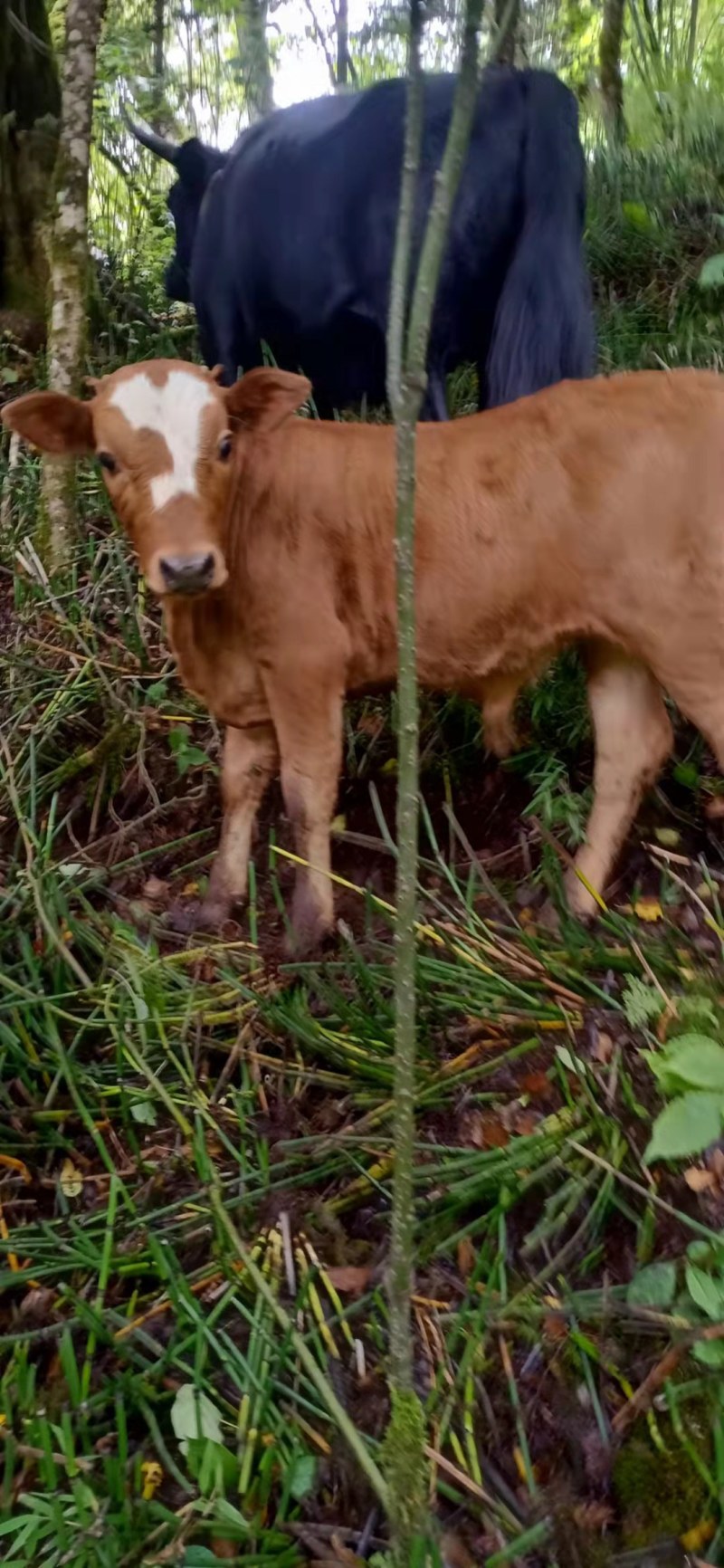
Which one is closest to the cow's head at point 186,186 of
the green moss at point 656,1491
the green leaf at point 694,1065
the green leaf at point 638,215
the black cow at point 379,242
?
the black cow at point 379,242

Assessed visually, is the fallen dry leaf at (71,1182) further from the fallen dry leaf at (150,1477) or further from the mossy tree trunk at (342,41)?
the mossy tree trunk at (342,41)

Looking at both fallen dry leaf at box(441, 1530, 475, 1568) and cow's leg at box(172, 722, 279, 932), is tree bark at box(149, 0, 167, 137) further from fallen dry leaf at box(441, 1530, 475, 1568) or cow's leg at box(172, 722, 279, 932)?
fallen dry leaf at box(441, 1530, 475, 1568)

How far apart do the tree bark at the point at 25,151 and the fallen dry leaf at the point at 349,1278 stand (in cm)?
392

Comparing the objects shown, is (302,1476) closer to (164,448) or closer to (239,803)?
(239,803)

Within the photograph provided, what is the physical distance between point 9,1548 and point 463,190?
2651 mm

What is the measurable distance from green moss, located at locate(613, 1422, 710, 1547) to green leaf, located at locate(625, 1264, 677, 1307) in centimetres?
13

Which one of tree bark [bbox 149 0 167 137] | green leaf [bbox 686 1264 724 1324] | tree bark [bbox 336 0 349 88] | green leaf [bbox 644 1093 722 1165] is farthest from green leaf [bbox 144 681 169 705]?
tree bark [bbox 149 0 167 137]

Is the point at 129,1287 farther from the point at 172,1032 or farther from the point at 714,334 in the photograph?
the point at 714,334

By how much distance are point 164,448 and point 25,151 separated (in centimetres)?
301

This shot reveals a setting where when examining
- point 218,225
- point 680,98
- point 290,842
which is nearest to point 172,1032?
point 290,842

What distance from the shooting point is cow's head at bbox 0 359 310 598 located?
179 centimetres

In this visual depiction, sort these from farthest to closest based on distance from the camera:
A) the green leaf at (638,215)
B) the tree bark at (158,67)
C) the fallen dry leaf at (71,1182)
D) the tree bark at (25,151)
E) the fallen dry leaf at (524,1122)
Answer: the green leaf at (638,215)
the tree bark at (25,151)
the tree bark at (158,67)
the fallen dry leaf at (71,1182)
the fallen dry leaf at (524,1122)

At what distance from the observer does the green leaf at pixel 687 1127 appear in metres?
1.26

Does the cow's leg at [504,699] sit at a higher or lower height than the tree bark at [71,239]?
lower
